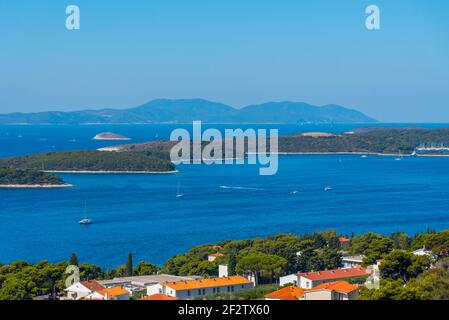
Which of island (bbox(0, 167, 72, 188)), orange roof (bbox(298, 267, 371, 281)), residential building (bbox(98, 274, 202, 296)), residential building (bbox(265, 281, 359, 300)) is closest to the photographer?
residential building (bbox(265, 281, 359, 300))

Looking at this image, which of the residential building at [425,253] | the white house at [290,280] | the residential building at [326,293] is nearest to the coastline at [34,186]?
the residential building at [425,253]

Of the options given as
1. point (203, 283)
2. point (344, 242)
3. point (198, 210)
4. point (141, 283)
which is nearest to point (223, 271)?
point (141, 283)

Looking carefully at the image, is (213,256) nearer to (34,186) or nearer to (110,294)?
(110,294)

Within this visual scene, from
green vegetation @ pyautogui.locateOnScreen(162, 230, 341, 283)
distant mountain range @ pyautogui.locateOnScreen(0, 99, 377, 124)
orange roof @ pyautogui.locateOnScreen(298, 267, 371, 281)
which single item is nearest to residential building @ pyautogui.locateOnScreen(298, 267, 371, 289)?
orange roof @ pyautogui.locateOnScreen(298, 267, 371, 281)

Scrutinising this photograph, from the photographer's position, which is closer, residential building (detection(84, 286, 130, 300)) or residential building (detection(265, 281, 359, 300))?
residential building (detection(265, 281, 359, 300))

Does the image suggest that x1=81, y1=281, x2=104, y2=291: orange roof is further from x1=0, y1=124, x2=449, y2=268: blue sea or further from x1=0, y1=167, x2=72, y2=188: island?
x1=0, y1=167, x2=72, y2=188: island

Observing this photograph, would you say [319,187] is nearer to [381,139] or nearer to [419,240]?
[419,240]
